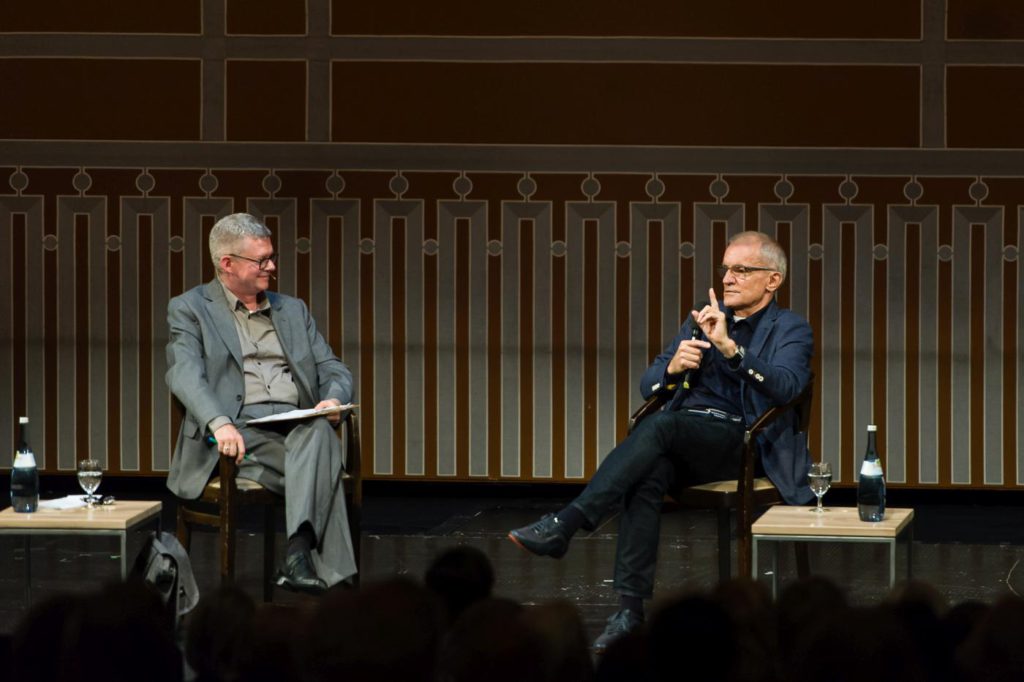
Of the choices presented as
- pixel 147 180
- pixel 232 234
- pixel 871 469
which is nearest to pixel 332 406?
pixel 232 234

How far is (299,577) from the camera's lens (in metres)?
4.36

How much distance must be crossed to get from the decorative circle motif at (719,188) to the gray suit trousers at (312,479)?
276 cm

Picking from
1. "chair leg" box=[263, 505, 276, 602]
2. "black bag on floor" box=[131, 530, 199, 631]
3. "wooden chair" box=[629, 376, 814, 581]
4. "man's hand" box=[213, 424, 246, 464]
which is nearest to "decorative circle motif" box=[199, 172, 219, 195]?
"chair leg" box=[263, 505, 276, 602]

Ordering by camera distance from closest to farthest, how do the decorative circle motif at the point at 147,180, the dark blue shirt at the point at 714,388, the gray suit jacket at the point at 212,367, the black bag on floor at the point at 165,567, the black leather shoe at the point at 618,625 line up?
the black bag on floor at the point at 165,567 → the black leather shoe at the point at 618,625 → the gray suit jacket at the point at 212,367 → the dark blue shirt at the point at 714,388 → the decorative circle motif at the point at 147,180

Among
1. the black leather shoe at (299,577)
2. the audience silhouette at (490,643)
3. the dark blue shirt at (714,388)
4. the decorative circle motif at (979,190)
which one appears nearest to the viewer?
the audience silhouette at (490,643)

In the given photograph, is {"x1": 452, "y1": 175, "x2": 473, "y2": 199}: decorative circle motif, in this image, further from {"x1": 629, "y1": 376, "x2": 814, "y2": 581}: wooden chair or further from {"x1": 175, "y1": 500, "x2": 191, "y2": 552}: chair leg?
{"x1": 175, "y1": 500, "x2": 191, "y2": 552}: chair leg

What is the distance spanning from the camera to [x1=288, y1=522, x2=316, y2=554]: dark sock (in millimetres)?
4426

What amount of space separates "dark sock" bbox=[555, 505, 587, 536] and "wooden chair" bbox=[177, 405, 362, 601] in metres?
0.68

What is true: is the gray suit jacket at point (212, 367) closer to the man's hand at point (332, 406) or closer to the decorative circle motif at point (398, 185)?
the man's hand at point (332, 406)

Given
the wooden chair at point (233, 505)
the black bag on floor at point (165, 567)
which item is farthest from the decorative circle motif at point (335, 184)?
the black bag on floor at point (165, 567)

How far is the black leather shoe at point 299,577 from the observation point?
14.3 feet

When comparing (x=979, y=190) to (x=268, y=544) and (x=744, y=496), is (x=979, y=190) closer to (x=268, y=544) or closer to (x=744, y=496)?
(x=744, y=496)

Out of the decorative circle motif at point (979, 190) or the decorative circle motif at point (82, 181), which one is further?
the decorative circle motif at point (82, 181)

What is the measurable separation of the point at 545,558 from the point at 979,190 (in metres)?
2.54
